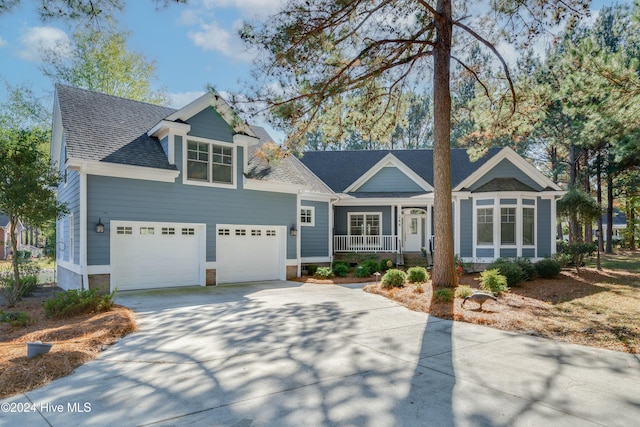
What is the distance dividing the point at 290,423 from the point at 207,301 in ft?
22.5

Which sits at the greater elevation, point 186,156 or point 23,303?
point 186,156

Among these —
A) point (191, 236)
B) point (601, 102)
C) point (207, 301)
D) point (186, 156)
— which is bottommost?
point (207, 301)

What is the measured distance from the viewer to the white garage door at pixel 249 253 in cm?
1308

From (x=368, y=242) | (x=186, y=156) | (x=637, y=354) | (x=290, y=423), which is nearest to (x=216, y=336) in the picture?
(x=290, y=423)

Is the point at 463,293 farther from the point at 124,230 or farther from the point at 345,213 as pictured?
the point at 345,213

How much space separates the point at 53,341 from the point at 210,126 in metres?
8.47

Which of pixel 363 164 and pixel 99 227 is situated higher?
pixel 363 164

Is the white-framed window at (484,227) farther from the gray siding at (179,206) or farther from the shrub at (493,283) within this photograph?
the gray siding at (179,206)

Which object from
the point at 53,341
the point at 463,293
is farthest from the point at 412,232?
the point at 53,341

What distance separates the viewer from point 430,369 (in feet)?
15.3

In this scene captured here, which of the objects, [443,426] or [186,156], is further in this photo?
[186,156]

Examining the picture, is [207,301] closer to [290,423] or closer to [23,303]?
[23,303]

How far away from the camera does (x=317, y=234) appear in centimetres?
1680

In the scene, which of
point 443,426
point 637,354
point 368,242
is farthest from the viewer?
point 368,242
